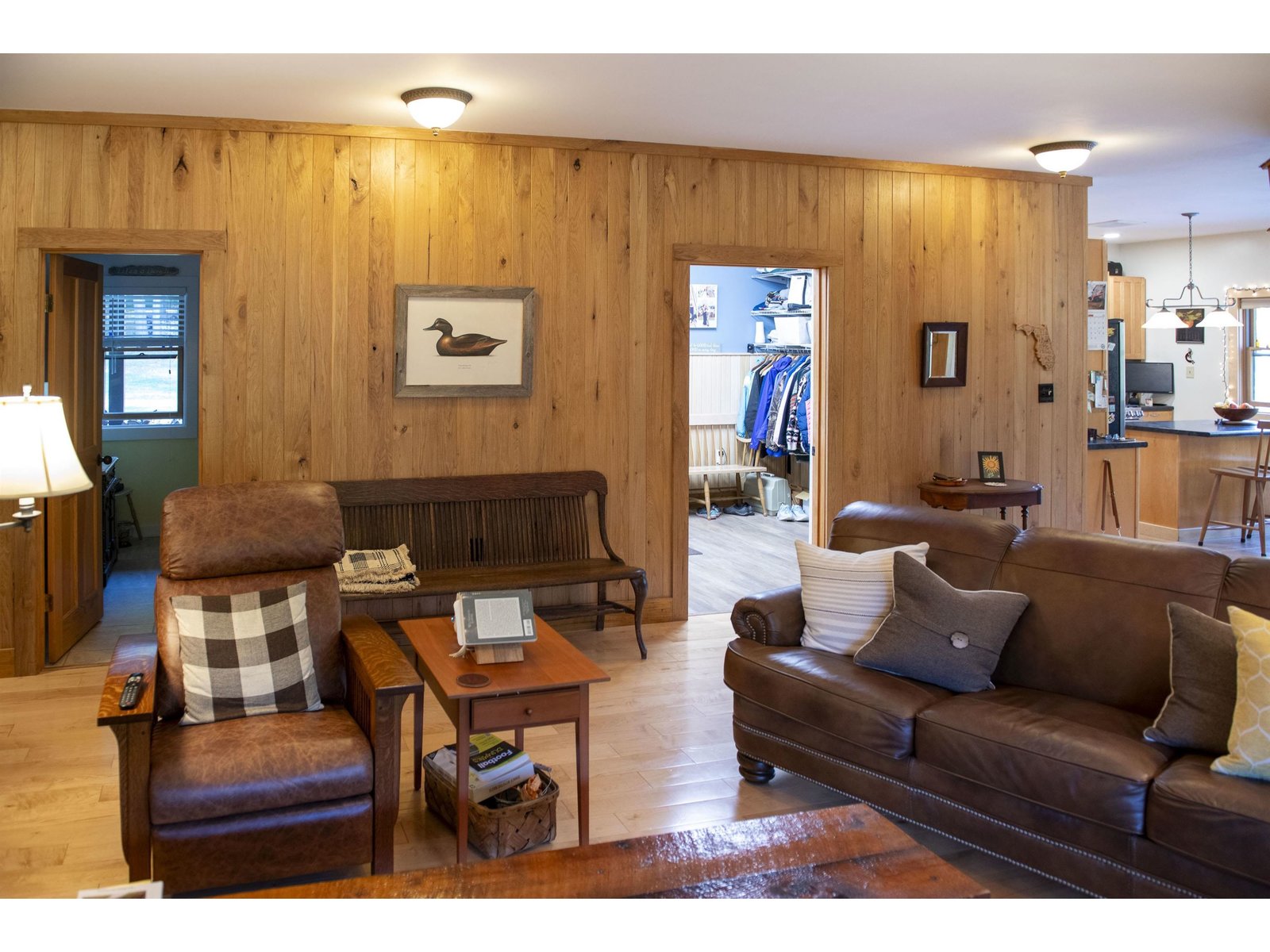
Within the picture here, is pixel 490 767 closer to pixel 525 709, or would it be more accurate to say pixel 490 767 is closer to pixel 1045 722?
pixel 525 709

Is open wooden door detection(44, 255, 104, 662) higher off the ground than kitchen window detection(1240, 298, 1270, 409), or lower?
lower

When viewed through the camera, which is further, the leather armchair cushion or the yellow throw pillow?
the leather armchair cushion

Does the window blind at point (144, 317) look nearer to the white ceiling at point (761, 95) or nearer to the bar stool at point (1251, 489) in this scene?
the white ceiling at point (761, 95)

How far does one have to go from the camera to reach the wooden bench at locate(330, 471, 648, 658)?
511cm

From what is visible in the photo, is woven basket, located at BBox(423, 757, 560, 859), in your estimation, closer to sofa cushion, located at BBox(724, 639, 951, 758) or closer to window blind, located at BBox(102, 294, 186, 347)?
sofa cushion, located at BBox(724, 639, 951, 758)

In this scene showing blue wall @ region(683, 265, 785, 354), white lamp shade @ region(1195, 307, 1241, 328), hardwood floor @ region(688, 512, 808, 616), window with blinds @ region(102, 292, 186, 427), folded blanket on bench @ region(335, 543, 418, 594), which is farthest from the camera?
blue wall @ region(683, 265, 785, 354)

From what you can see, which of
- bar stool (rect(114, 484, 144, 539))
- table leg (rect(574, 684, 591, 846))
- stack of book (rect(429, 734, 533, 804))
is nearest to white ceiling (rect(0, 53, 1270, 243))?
table leg (rect(574, 684, 591, 846))

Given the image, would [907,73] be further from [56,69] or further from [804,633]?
[56,69]

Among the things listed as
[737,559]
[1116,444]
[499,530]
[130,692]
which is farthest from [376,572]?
[1116,444]

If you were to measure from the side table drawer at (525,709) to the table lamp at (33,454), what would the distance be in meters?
1.14

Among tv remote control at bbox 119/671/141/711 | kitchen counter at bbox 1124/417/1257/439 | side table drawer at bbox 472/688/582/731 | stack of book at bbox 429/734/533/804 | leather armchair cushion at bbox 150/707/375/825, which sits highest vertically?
kitchen counter at bbox 1124/417/1257/439

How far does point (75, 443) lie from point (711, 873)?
4.31 meters

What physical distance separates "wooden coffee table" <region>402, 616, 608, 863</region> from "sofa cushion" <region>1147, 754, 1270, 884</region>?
1366mm

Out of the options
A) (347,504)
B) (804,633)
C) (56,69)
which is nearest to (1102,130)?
(804,633)
